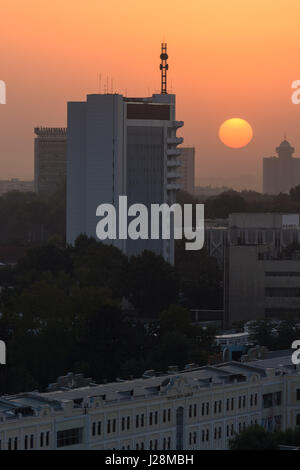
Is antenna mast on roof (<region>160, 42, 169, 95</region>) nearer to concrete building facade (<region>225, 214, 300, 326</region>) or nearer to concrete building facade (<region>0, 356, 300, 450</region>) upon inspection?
concrete building facade (<region>225, 214, 300, 326</region>)

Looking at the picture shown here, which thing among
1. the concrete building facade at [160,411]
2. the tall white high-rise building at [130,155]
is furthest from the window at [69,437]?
the tall white high-rise building at [130,155]

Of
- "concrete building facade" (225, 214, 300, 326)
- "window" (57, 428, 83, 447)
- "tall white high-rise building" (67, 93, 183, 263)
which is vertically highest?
"tall white high-rise building" (67, 93, 183, 263)

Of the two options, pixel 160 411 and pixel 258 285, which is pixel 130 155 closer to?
pixel 258 285

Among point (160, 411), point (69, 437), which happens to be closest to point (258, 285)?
point (160, 411)

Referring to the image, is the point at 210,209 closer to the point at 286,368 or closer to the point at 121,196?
the point at 121,196

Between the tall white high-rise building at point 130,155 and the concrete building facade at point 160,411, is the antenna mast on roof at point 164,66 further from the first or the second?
the concrete building facade at point 160,411

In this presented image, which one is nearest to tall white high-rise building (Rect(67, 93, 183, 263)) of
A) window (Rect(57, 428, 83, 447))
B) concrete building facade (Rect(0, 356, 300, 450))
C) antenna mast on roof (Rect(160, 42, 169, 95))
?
antenna mast on roof (Rect(160, 42, 169, 95))
